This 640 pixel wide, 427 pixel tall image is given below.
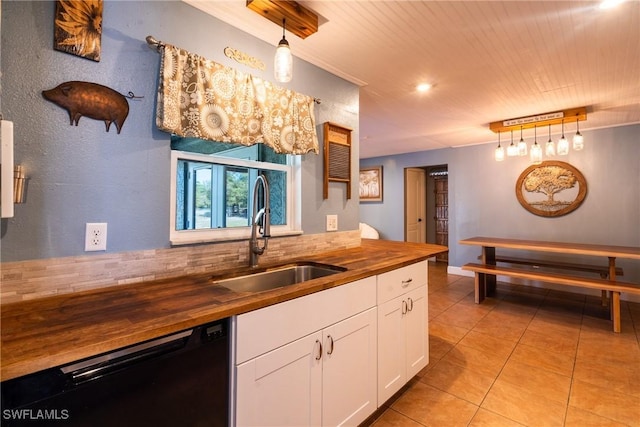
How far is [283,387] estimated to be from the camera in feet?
3.92

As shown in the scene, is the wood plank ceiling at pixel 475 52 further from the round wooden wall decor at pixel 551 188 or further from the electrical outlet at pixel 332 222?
the electrical outlet at pixel 332 222

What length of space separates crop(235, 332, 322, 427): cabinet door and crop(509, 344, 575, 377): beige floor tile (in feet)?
6.53

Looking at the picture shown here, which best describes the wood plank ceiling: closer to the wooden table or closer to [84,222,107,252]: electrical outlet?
[84,222,107,252]: electrical outlet

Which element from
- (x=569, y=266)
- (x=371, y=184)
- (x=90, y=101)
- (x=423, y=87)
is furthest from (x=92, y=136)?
(x=371, y=184)

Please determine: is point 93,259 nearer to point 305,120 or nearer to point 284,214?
point 284,214

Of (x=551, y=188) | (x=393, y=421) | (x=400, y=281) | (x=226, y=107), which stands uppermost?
(x=226, y=107)

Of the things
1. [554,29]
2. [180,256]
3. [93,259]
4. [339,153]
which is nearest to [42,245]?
[93,259]

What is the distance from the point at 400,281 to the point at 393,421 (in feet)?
2.65

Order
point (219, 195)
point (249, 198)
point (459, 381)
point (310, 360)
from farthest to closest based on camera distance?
1. point (459, 381)
2. point (249, 198)
3. point (219, 195)
4. point (310, 360)

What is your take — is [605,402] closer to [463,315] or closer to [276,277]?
[463,315]

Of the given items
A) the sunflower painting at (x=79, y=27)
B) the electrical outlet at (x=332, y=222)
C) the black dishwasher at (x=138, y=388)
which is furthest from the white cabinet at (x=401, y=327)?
the sunflower painting at (x=79, y=27)

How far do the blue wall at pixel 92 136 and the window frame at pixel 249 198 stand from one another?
75mm

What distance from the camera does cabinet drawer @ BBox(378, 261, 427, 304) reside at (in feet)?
5.57

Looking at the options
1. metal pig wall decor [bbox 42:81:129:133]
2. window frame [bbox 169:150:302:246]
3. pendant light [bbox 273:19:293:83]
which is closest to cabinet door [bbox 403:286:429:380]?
window frame [bbox 169:150:302:246]
